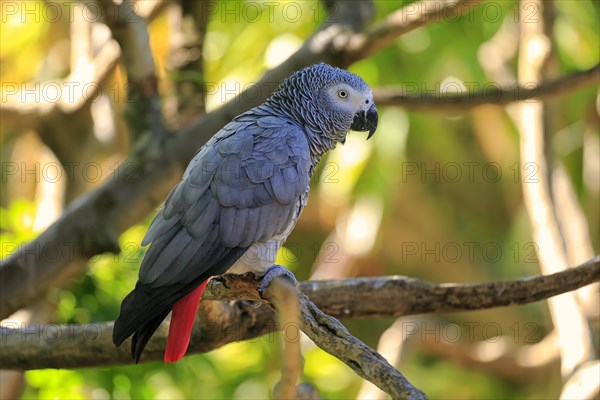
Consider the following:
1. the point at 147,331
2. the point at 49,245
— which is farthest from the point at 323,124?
the point at 49,245

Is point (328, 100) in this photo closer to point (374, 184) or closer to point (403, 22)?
point (403, 22)

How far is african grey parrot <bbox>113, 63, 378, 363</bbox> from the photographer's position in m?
1.52

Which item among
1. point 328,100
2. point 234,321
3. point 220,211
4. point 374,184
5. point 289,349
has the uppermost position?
point 374,184

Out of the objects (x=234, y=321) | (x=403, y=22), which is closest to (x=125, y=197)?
(x=234, y=321)

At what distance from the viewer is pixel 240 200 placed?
1.66 metres

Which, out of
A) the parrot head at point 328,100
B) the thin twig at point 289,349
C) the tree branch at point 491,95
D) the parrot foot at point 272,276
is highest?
the tree branch at point 491,95

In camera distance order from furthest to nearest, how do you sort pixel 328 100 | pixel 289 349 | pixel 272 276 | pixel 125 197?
pixel 125 197, pixel 328 100, pixel 272 276, pixel 289 349

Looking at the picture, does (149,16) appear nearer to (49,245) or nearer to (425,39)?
(49,245)

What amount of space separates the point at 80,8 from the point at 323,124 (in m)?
1.73

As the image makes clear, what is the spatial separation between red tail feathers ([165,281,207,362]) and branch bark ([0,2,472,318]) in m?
0.51

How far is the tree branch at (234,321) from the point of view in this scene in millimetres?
1777

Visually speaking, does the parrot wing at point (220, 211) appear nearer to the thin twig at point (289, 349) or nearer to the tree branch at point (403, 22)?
the thin twig at point (289, 349)

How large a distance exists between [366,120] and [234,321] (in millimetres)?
599

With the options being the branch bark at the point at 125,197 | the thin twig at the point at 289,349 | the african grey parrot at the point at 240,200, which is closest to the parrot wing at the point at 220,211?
the african grey parrot at the point at 240,200
